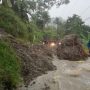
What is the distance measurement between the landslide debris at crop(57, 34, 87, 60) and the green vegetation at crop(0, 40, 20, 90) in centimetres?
743

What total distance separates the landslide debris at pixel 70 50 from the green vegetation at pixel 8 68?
7.43 m

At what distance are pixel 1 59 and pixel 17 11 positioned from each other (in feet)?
45.1

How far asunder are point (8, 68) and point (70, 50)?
8.68 meters

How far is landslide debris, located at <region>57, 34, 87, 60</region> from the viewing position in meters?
14.4

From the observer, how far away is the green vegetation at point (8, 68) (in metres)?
5.78

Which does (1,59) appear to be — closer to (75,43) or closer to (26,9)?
(75,43)

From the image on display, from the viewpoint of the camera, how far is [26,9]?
20781 millimetres

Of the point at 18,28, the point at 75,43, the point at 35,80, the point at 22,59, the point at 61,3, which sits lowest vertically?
the point at 35,80

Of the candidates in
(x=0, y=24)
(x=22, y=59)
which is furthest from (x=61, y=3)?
(x=22, y=59)

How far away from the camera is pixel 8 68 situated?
6.27 m

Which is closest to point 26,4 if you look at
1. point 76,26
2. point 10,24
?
point 10,24

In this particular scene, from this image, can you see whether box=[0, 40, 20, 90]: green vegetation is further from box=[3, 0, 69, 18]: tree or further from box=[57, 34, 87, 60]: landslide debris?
box=[3, 0, 69, 18]: tree

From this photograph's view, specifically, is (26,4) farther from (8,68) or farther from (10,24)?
(8,68)

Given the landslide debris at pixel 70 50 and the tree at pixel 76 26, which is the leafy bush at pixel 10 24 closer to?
the landslide debris at pixel 70 50
